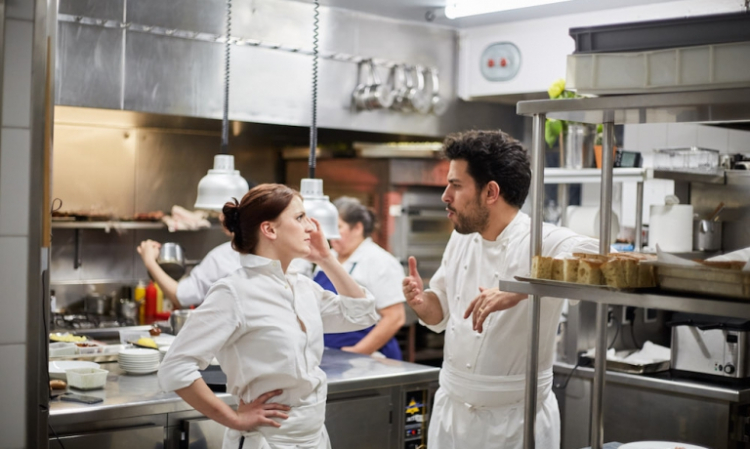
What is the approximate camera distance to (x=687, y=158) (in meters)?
4.63

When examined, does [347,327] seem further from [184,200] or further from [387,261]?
[184,200]

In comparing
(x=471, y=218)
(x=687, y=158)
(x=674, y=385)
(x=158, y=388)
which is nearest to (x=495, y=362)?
(x=471, y=218)

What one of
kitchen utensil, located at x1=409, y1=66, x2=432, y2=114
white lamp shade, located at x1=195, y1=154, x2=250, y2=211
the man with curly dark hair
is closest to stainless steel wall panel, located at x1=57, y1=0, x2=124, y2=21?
white lamp shade, located at x1=195, y1=154, x2=250, y2=211

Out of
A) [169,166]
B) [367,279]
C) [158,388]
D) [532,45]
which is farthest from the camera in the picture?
[169,166]

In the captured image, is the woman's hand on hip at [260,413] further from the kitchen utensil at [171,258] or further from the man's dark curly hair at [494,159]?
the kitchen utensil at [171,258]

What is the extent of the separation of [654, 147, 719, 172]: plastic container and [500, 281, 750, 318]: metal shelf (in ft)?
9.23

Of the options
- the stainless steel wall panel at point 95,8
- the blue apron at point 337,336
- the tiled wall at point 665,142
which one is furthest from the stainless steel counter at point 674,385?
the stainless steel wall panel at point 95,8

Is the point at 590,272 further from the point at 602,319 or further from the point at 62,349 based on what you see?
the point at 62,349

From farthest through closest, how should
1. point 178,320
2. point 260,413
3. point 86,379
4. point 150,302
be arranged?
point 150,302
point 178,320
point 86,379
point 260,413

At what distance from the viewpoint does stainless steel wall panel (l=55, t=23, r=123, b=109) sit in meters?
4.29

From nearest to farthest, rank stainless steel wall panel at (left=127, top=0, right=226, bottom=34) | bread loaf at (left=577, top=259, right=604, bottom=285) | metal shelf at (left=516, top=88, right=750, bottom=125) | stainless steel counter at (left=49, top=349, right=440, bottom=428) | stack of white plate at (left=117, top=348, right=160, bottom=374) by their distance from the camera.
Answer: metal shelf at (left=516, top=88, right=750, bottom=125) < bread loaf at (left=577, top=259, right=604, bottom=285) < stainless steel counter at (left=49, top=349, right=440, bottom=428) < stack of white plate at (left=117, top=348, right=160, bottom=374) < stainless steel wall panel at (left=127, top=0, right=226, bottom=34)

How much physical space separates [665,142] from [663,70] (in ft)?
11.6

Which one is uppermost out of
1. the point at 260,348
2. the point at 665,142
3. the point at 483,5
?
the point at 483,5

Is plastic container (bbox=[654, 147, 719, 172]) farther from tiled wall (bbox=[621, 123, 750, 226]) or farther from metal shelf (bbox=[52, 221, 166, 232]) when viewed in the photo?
metal shelf (bbox=[52, 221, 166, 232])
